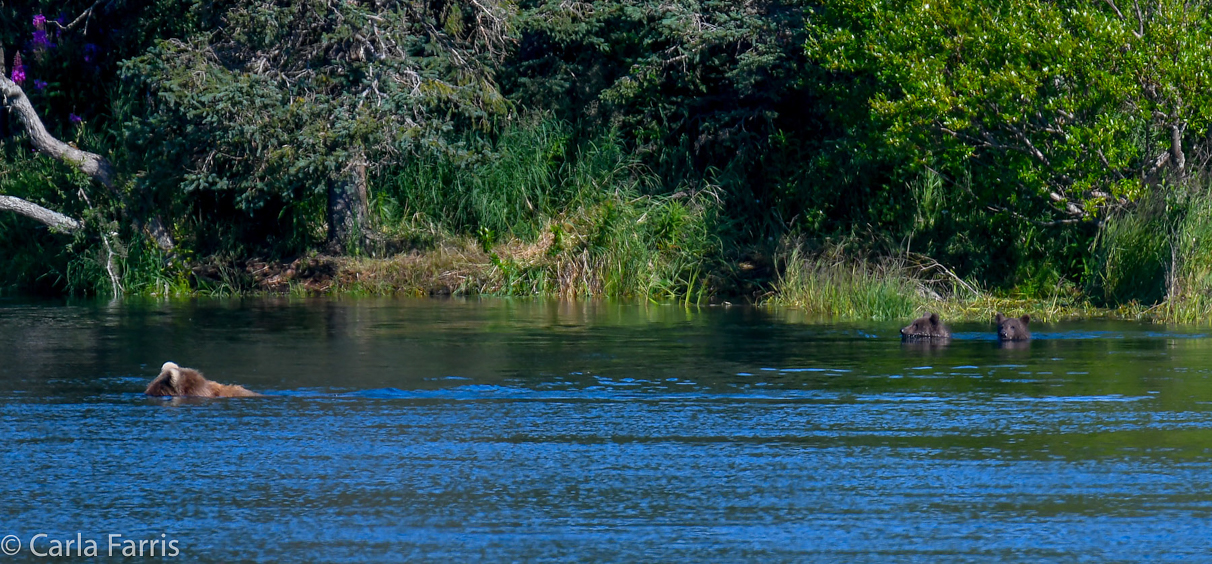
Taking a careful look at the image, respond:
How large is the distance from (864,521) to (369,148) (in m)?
16.9

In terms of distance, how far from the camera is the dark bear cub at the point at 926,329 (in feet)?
46.4

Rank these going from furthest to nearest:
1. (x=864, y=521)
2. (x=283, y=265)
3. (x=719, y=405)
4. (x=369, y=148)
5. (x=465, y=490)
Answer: (x=283, y=265), (x=369, y=148), (x=719, y=405), (x=465, y=490), (x=864, y=521)

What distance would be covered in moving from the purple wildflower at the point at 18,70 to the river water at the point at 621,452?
13330 mm

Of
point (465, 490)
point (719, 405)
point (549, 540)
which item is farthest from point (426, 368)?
point (549, 540)

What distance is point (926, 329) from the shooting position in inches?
559

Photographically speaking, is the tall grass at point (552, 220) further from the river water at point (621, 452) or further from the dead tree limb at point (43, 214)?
the river water at point (621, 452)

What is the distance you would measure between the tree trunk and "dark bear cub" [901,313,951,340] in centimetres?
1226

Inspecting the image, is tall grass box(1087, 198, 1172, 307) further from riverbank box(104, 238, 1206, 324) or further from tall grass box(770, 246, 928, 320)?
tall grass box(770, 246, 928, 320)

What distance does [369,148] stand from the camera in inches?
876

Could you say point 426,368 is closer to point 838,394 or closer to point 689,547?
point 838,394

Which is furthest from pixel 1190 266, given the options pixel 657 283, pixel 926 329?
pixel 657 283

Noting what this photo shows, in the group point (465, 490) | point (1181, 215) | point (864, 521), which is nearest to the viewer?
point (864, 521)

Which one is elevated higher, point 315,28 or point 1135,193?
point 315,28

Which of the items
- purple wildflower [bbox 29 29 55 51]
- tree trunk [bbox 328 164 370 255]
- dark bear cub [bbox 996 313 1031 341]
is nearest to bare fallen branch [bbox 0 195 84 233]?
purple wildflower [bbox 29 29 55 51]
